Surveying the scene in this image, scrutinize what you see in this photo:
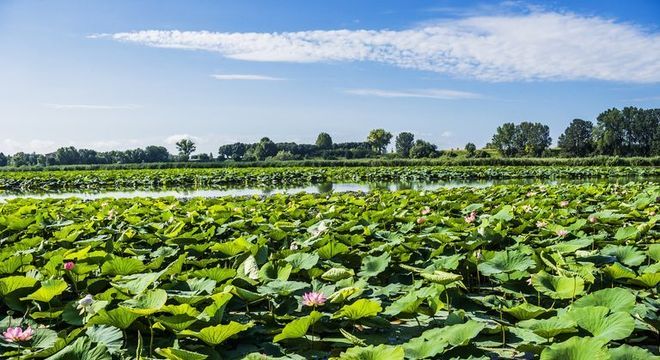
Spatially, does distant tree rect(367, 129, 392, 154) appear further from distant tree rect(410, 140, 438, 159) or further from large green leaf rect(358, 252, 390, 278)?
large green leaf rect(358, 252, 390, 278)

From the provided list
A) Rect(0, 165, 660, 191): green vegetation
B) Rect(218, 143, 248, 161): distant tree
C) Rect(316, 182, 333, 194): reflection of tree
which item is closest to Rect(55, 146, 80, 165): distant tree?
Rect(218, 143, 248, 161): distant tree

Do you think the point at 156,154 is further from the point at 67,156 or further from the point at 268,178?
the point at 268,178

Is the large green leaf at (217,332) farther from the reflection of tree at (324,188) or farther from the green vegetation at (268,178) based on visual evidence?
the green vegetation at (268,178)

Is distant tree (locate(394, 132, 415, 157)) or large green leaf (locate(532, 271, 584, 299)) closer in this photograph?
large green leaf (locate(532, 271, 584, 299))

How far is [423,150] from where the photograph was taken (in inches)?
2832

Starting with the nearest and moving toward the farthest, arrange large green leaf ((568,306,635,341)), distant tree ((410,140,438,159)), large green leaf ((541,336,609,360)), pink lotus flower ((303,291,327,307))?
large green leaf ((541,336,609,360)), large green leaf ((568,306,635,341)), pink lotus flower ((303,291,327,307)), distant tree ((410,140,438,159))

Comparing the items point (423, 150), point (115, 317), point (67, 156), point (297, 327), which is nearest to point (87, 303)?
point (115, 317)

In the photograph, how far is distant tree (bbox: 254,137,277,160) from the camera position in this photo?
2977 inches

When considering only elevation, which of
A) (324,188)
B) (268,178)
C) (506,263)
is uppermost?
(506,263)

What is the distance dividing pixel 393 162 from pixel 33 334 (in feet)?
136

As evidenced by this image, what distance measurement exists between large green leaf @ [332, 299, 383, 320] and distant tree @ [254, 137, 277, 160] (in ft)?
237

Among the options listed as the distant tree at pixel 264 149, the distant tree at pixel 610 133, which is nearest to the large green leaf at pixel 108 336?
the distant tree at pixel 264 149

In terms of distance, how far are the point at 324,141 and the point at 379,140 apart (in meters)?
9.78

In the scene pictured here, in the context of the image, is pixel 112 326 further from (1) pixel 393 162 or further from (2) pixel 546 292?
(1) pixel 393 162
